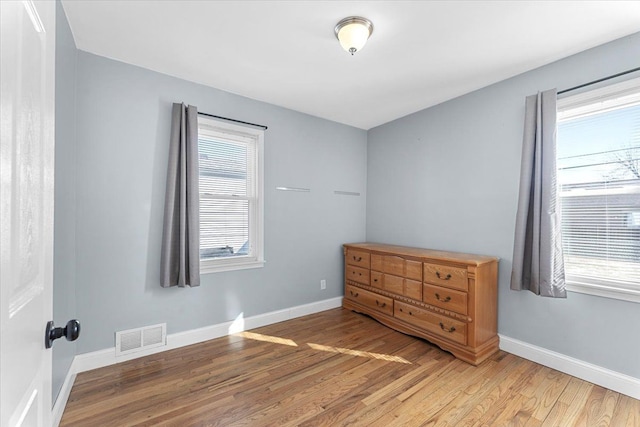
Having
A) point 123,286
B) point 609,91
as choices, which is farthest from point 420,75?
point 123,286

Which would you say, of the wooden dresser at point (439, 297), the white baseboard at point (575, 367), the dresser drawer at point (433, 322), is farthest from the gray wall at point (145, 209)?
the white baseboard at point (575, 367)

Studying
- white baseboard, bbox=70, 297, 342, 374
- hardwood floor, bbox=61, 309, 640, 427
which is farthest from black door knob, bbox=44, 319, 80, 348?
white baseboard, bbox=70, 297, 342, 374

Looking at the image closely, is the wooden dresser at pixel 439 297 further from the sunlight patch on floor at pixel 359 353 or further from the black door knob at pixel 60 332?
the black door knob at pixel 60 332

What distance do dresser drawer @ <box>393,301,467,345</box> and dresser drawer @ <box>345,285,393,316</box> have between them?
113 mm

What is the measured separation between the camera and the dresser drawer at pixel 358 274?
3.53 metres

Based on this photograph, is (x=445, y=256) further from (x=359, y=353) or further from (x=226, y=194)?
(x=226, y=194)

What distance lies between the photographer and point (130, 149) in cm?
249

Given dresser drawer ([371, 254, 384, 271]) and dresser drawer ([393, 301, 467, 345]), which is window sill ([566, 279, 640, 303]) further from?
dresser drawer ([371, 254, 384, 271])

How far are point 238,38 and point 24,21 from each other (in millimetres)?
1769

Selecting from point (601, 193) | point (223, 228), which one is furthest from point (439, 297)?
point (223, 228)

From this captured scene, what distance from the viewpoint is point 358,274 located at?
364cm

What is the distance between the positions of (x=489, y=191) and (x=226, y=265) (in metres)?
2.76

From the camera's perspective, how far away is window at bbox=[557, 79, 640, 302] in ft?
6.73

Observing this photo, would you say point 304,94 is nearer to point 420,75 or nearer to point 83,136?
point 420,75
